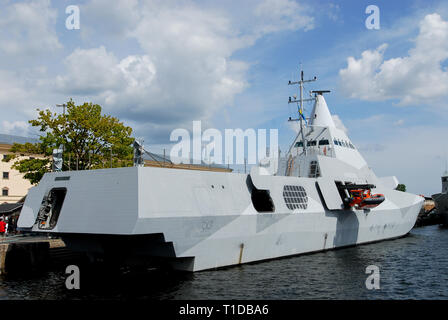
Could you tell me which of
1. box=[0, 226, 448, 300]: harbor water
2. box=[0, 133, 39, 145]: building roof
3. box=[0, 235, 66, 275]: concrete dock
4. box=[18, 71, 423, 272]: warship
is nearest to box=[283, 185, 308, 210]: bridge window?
box=[18, 71, 423, 272]: warship

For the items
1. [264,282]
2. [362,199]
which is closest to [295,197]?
[362,199]

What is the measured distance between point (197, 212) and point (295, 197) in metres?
5.86

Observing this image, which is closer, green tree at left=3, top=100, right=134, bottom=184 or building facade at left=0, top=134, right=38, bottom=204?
green tree at left=3, top=100, right=134, bottom=184

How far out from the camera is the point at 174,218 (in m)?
12.7

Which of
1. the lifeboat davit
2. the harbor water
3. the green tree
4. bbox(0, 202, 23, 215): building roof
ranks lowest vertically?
the harbor water

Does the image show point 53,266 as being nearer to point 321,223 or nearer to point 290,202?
point 290,202

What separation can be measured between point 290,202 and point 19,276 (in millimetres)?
11482

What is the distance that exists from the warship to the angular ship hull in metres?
0.04

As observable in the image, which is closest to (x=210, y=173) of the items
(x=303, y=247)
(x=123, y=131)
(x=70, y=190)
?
(x=70, y=190)

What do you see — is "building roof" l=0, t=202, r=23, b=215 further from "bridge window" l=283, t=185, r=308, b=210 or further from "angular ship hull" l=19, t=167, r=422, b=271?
"bridge window" l=283, t=185, r=308, b=210

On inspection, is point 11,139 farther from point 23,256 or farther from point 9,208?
point 23,256

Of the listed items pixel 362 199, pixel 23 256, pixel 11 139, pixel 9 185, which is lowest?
pixel 23 256

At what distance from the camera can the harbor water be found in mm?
11508

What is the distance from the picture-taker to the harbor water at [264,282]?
11508mm
